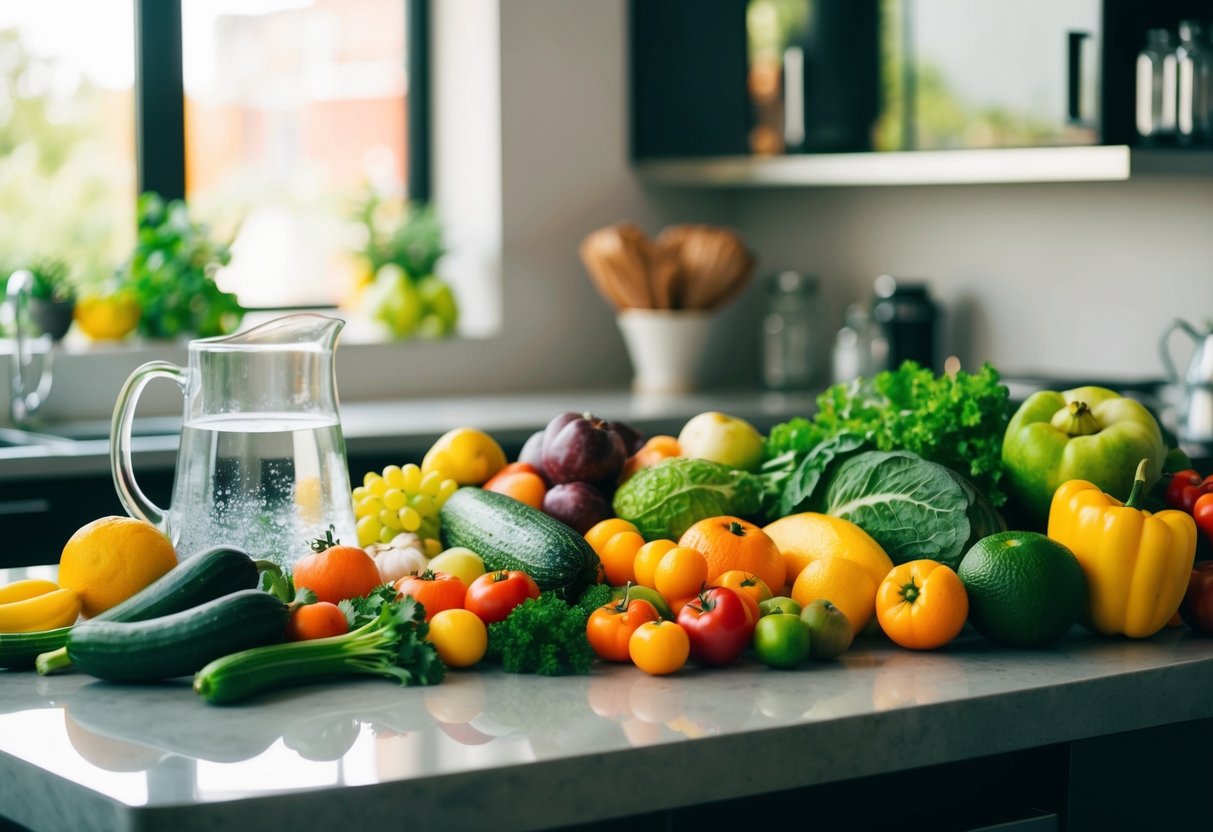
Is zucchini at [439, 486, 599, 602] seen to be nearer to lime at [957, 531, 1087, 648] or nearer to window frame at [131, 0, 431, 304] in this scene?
lime at [957, 531, 1087, 648]

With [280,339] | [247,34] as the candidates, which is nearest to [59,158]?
[247,34]

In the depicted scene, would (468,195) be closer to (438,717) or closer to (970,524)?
(970,524)

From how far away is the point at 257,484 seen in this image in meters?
1.55

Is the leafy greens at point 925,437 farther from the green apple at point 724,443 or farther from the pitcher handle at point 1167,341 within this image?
the pitcher handle at point 1167,341

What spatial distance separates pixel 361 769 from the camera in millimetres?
1121

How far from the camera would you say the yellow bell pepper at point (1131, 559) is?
1.47m

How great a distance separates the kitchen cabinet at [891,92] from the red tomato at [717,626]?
2020mm

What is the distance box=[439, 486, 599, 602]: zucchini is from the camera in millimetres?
1539

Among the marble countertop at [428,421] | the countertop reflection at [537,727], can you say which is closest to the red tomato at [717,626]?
the countertop reflection at [537,727]

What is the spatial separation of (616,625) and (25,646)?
0.53 metres

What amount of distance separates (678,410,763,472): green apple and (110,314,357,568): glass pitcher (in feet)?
1.46

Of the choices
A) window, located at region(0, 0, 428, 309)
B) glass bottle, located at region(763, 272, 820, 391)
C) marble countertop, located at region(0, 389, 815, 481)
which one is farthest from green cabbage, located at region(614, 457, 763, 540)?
glass bottle, located at region(763, 272, 820, 391)

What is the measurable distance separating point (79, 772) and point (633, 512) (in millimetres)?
727

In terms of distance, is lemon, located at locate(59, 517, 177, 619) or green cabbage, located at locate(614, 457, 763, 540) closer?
lemon, located at locate(59, 517, 177, 619)
